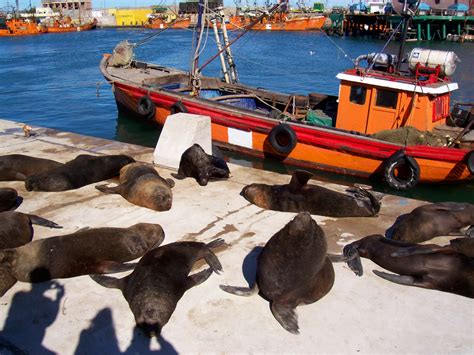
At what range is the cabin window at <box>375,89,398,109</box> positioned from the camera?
386 inches

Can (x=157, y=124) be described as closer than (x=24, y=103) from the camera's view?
Yes

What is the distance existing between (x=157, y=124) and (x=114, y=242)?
8802mm

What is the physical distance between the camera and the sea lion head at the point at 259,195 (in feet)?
20.3

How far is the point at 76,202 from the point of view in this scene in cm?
636

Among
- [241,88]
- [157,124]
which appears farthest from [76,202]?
[241,88]

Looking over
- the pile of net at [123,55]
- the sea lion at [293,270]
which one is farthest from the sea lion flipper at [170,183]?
the pile of net at [123,55]

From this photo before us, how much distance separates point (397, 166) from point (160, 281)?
644cm

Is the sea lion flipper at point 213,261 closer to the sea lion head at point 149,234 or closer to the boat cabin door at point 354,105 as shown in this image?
the sea lion head at point 149,234

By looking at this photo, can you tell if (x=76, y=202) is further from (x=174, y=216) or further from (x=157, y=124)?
(x=157, y=124)

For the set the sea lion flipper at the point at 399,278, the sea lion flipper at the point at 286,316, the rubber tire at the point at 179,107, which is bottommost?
the rubber tire at the point at 179,107

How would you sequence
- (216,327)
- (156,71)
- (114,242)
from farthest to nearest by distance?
(156,71), (114,242), (216,327)

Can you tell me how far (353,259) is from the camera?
492 centimetres

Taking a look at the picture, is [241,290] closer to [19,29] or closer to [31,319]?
[31,319]

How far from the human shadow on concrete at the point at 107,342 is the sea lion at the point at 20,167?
12.7 feet
